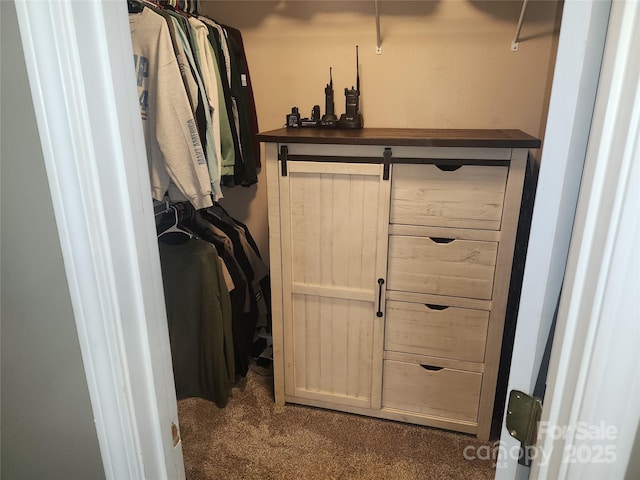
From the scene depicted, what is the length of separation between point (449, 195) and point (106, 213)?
4.09 feet

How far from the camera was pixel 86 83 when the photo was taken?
0.55 metres

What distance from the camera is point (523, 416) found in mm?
624

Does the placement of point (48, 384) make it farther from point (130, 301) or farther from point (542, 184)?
point (542, 184)

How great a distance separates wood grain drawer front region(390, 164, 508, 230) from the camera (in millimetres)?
1534

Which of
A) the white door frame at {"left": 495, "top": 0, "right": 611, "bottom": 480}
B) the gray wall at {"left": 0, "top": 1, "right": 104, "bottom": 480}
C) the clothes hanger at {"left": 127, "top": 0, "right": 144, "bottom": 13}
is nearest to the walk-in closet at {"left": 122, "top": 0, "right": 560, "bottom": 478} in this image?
the clothes hanger at {"left": 127, "top": 0, "right": 144, "bottom": 13}

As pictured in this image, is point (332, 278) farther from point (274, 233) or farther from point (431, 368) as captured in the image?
point (431, 368)

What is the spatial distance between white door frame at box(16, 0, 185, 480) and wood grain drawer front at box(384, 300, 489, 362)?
46.2 inches

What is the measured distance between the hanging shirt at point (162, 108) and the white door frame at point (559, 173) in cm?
123

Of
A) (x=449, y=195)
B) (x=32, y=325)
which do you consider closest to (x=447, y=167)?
(x=449, y=195)

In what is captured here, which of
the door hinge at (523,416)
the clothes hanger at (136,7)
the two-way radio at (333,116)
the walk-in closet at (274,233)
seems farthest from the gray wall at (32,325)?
the two-way radio at (333,116)

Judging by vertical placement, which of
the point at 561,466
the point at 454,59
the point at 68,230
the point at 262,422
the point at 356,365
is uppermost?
the point at 454,59

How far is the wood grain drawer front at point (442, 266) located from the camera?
1.62 meters

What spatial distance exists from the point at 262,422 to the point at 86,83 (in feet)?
5.56

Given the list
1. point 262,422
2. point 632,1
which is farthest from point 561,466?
point 262,422
